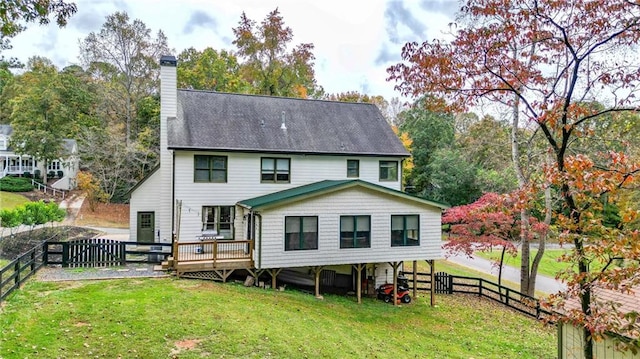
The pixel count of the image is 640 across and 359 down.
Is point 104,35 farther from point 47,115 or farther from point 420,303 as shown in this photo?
point 420,303

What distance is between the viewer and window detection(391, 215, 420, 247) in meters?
15.0

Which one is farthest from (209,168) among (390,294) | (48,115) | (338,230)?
(48,115)

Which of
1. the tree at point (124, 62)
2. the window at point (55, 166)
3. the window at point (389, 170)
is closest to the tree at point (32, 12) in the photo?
the window at point (389, 170)

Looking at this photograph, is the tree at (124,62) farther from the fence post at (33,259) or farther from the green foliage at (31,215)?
the fence post at (33,259)

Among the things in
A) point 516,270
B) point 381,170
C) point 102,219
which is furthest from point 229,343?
point 102,219

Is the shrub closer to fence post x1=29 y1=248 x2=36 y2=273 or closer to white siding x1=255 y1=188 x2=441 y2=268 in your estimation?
fence post x1=29 y1=248 x2=36 y2=273

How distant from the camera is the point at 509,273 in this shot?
80.3 feet

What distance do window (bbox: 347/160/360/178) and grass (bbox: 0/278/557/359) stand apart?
608cm

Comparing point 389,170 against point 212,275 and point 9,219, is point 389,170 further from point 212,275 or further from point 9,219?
point 9,219

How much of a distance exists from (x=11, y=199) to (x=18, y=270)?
28.6 metres

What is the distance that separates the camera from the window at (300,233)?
1367cm

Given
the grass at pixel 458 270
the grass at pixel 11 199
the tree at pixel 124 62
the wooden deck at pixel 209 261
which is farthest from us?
the grass at pixel 11 199

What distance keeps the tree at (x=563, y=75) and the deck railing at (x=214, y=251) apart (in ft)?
28.8

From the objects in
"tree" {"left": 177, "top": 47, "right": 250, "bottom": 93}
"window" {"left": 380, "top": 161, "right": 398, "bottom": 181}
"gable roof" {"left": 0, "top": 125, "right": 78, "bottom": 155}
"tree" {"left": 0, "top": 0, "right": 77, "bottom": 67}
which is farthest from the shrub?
"tree" {"left": 0, "top": 0, "right": 77, "bottom": 67}
